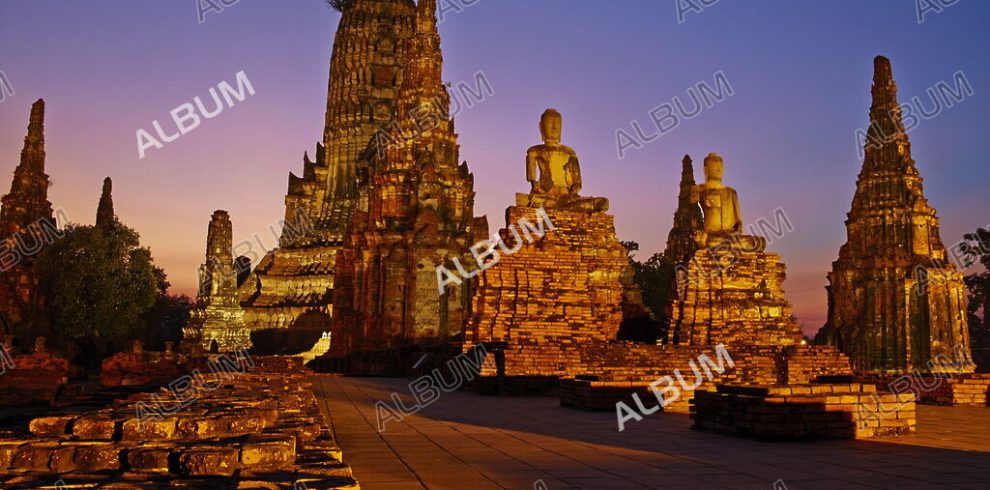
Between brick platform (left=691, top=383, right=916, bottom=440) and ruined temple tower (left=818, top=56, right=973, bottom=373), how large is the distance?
1192 inches

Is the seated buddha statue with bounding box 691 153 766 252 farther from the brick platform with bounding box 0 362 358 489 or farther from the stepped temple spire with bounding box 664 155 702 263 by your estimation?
the stepped temple spire with bounding box 664 155 702 263

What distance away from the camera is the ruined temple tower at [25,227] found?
35.9 metres

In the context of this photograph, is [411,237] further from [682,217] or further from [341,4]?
[341,4]

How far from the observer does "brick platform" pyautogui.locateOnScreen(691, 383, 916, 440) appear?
7.39 meters

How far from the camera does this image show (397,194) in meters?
34.3

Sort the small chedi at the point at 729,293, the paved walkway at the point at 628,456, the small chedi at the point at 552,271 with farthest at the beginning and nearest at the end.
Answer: the small chedi at the point at 729,293 < the small chedi at the point at 552,271 < the paved walkway at the point at 628,456

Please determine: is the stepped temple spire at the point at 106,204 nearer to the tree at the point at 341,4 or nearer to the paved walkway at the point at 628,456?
the tree at the point at 341,4

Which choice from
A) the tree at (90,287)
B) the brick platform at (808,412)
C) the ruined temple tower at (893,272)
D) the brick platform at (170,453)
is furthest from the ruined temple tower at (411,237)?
the brick platform at (170,453)

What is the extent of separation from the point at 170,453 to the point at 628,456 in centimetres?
330

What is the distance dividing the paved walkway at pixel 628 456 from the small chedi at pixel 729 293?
25.3 ft

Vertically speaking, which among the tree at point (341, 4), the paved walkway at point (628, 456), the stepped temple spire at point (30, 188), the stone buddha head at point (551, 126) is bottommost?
the paved walkway at point (628, 456)

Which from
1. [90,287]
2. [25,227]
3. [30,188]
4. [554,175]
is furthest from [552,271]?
[30,188]

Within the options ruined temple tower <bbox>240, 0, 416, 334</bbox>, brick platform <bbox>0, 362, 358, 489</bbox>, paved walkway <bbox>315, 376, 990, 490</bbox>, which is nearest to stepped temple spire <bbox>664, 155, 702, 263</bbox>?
ruined temple tower <bbox>240, 0, 416, 334</bbox>

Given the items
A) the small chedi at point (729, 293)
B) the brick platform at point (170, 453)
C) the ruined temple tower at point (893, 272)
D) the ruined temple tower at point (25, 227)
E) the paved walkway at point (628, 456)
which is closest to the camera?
the brick platform at point (170, 453)
